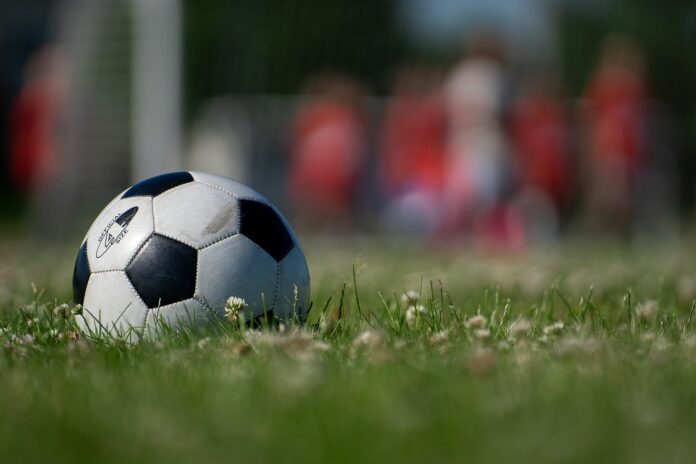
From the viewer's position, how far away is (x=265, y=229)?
3861mm

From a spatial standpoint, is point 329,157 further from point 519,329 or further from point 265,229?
point 519,329

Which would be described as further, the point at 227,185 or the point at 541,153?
the point at 541,153

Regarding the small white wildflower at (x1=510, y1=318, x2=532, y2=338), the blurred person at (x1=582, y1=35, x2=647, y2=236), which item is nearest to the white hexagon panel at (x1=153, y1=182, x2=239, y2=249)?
the small white wildflower at (x1=510, y1=318, x2=532, y2=338)

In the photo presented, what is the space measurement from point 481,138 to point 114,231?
9.85 m

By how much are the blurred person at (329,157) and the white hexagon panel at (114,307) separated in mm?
14390

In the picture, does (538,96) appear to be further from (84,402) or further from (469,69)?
(84,402)

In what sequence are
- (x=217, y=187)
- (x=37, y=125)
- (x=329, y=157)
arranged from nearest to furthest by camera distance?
(x=217, y=187), (x=329, y=157), (x=37, y=125)

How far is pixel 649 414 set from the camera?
241 centimetres

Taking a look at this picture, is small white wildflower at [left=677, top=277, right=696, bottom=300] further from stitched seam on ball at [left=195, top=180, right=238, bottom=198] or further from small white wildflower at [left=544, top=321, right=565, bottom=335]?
stitched seam on ball at [left=195, top=180, right=238, bottom=198]

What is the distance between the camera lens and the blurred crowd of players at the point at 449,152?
675 inches

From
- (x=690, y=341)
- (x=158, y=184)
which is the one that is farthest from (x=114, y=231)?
(x=690, y=341)

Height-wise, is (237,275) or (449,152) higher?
(237,275)

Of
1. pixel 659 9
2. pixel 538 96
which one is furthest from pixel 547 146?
pixel 659 9

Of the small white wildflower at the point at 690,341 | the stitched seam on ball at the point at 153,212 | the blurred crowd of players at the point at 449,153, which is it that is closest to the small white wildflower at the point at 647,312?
the small white wildflower at the point at 690,341
